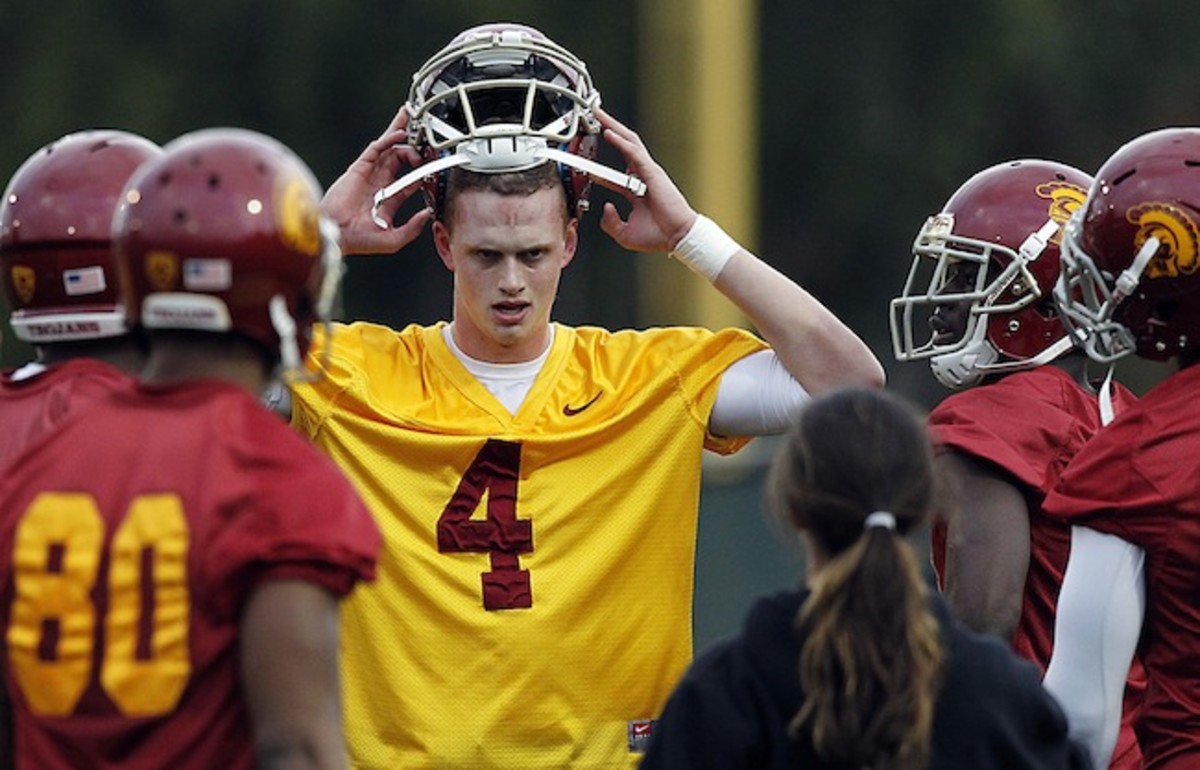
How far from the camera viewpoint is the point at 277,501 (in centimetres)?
310

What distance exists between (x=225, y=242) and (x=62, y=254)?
79cm

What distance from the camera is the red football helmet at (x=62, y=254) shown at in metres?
3.91

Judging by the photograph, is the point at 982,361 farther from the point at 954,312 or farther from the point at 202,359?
the point at 202,359

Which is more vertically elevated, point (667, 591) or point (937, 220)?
point (937, 220)

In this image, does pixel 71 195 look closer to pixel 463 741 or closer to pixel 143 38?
pixel 463 741

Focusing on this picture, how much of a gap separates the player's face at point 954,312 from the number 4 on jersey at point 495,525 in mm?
891

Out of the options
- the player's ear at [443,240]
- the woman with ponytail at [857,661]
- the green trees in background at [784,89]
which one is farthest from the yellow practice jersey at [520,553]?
the green trees in background at [784,89]

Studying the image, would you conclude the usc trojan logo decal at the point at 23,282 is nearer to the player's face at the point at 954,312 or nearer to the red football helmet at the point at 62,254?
the red football helmet at the point at 62,254

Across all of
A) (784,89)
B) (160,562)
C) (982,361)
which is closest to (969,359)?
(982,361)

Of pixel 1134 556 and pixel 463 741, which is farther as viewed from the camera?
pixel 463 741

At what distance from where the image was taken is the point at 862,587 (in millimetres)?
3186

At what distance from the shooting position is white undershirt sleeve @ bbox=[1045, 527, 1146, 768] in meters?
3.75

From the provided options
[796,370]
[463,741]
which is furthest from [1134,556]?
[463,741]

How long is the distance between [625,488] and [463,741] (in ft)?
1.91
